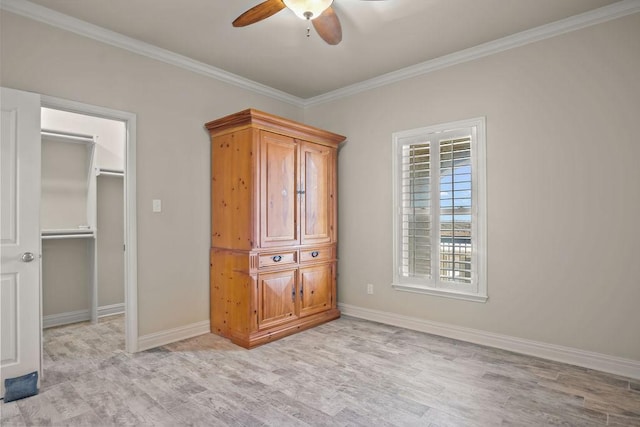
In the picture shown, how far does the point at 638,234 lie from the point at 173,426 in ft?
11.2

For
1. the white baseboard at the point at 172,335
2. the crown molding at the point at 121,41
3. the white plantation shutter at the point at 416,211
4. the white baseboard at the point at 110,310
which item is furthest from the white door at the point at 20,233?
the white plantation shutter at the point at 416,211

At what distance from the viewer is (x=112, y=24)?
116 inches

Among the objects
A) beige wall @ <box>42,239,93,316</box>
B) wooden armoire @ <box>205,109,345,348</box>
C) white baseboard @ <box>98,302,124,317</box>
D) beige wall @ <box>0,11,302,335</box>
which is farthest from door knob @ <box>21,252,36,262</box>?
white baseboard @ <box>98,302,124,317</box>

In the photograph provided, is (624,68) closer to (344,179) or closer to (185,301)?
(344,179)

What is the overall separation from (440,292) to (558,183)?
1.43m

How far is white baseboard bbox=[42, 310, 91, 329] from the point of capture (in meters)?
3.89

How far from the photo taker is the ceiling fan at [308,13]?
2178 millimetres

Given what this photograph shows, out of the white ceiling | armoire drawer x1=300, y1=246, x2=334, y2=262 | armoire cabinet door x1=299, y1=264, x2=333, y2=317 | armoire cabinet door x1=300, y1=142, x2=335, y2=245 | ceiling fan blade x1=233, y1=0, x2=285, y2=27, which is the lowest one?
armoire cabinet door x1=299, y1=264, x2=333, y2=317

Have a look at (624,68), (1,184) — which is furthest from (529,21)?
(1,184)

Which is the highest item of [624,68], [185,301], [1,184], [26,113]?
[624,68]

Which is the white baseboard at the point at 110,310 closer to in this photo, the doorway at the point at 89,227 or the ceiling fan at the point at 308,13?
the doorway at the point at 89,227

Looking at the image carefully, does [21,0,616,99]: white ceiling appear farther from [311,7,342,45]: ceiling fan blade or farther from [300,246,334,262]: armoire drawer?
[300,246,334,262]: armoire drawer

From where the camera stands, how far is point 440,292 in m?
3.64

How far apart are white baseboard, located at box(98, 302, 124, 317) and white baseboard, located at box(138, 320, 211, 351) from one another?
1.39 m
